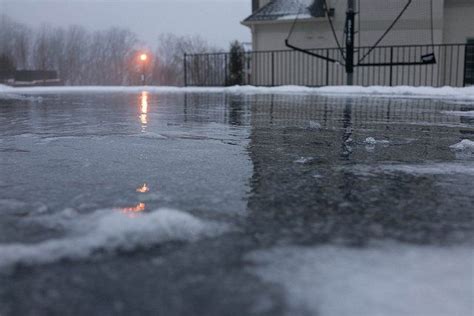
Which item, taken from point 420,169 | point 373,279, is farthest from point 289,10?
point 373,279

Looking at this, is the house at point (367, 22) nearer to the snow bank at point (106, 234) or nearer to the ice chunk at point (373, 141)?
the ice chunk at point (373, 141)

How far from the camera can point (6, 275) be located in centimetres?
157

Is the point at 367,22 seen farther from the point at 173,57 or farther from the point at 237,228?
the point at 173,57

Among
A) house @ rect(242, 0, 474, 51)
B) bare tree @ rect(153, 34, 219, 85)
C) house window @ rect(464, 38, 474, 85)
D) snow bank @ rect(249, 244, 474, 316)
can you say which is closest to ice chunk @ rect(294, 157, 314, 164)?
snow bank @ rect(249, 244, 474, 316)

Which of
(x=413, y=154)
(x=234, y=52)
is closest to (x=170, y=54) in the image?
(x=234, y=52)

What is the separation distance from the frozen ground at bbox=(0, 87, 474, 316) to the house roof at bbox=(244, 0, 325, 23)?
1501 centimetres

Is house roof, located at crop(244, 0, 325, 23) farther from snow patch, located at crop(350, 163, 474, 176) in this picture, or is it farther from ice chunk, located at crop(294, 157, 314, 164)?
snow patch, located at crop(350, 163, 474, 176)

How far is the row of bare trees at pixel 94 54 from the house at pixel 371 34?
5706 centimetres

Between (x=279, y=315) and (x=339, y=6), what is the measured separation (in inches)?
717

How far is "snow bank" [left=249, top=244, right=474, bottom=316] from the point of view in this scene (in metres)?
1.35

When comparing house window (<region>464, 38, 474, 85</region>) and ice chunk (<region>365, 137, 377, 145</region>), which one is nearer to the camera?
ice chunk (<region>365, 137, 377, 145</region>)

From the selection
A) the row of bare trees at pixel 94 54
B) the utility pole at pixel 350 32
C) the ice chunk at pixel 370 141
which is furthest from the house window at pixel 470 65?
the row of bare trees at pixel 94 54

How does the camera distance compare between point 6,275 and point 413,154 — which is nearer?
point 6,275

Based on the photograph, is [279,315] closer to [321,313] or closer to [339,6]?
[321,313]
